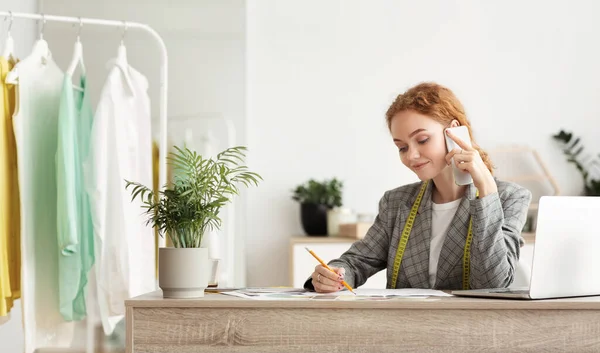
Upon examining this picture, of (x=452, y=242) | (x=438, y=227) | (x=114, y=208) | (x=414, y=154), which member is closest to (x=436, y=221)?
(x=438, y=227)

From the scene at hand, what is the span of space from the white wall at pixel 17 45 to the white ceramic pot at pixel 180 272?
2.18 m

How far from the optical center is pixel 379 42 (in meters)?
4.49

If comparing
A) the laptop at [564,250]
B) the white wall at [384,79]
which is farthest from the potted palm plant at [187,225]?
the white wall at [384,79]

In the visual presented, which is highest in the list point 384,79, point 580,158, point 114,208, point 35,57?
point 384,79

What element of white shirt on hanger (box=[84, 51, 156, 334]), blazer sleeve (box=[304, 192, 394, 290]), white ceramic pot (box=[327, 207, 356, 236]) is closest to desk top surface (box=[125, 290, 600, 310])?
blazer sleeve (box=[304, 192, 394, 290])

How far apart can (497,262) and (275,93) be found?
2813 mm

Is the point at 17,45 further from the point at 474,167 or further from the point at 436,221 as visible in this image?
the point at 474,167

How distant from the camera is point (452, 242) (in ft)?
6.53

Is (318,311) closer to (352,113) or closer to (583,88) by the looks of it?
(352,113)

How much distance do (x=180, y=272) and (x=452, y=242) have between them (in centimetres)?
84

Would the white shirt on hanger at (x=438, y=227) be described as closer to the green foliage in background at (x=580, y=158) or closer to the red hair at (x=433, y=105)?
the red hair at (x=433, y=105)

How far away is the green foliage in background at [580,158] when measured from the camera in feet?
14.4

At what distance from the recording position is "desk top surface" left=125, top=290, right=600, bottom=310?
1.40 metres

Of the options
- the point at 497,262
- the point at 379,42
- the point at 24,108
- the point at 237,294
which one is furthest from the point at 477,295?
the point at 379,42
